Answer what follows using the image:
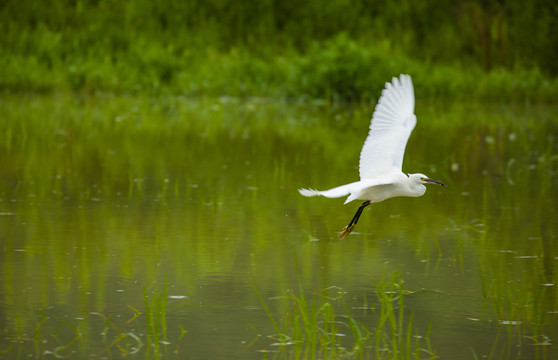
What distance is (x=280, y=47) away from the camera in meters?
26.1

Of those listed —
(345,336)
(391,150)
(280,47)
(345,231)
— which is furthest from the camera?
(280,47)

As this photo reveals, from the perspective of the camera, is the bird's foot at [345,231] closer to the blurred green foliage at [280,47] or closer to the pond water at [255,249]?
the pond water at [255,249]

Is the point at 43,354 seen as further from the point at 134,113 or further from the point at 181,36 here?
the point at 181,36

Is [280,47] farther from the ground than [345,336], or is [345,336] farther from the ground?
[280,47]

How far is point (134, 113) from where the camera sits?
17.5 meters

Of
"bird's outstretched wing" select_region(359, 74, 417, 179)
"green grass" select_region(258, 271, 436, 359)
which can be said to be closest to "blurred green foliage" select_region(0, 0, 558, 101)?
"bird's outstretched wing" select_region(359, 74, 417, 179)

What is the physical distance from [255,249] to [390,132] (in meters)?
1.14

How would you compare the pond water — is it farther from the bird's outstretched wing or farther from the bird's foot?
the bird's outstretched wing

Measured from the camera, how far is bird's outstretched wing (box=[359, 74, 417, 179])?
6.91 meters

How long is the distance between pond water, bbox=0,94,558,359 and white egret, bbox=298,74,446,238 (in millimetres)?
466

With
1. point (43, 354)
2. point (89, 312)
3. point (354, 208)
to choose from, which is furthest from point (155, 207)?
point (43, 354)

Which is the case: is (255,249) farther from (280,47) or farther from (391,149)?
(280,47)

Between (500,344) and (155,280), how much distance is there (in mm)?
2010

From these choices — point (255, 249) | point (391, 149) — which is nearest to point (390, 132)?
point (391, 149)
